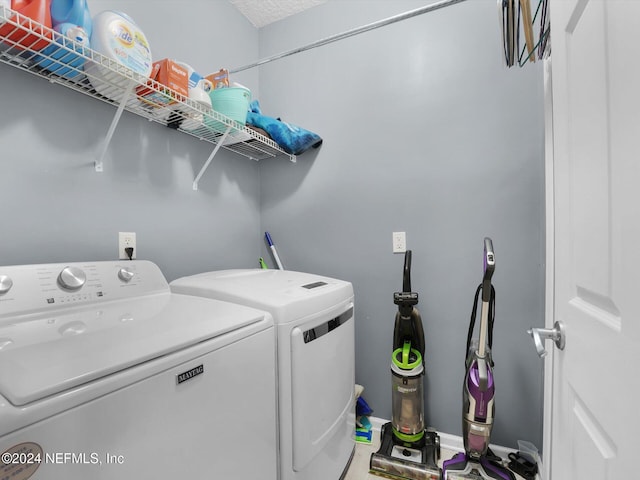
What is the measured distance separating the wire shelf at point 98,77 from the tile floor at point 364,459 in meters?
1.92

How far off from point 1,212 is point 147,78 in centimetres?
71

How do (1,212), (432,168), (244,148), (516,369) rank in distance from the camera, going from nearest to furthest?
(1,212) < (516,369) < (432,168) < (244,148)

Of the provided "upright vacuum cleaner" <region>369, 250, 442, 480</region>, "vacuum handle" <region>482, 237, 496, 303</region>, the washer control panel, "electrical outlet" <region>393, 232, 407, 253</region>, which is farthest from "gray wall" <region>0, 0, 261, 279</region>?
"vacuum handle" <region>482, 237, 496, 303</region>

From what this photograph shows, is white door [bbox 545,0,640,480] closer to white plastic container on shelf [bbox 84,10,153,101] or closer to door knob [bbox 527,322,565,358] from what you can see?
door knob [bbox 527,322,565,358]

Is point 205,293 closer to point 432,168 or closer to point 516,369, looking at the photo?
point 432,168

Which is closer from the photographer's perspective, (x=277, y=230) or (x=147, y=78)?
(x=147, y=78)

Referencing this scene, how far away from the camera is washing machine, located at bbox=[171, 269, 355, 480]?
1.08m

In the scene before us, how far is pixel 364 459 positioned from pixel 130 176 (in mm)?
1938

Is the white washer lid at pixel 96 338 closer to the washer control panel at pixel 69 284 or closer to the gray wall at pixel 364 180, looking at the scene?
the washer control panel at pixel 69 284

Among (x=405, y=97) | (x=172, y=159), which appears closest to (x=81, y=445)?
(x=172, y=159)

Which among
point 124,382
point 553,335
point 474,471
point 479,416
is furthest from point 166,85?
point 474,471

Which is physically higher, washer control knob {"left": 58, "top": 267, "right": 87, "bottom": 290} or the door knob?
washer control knob {"left": 58, "top": 267, "right": 87, "bottom": 290}

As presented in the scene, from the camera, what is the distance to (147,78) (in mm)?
1157

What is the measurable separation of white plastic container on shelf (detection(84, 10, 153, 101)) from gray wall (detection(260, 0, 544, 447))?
47.8 inches
